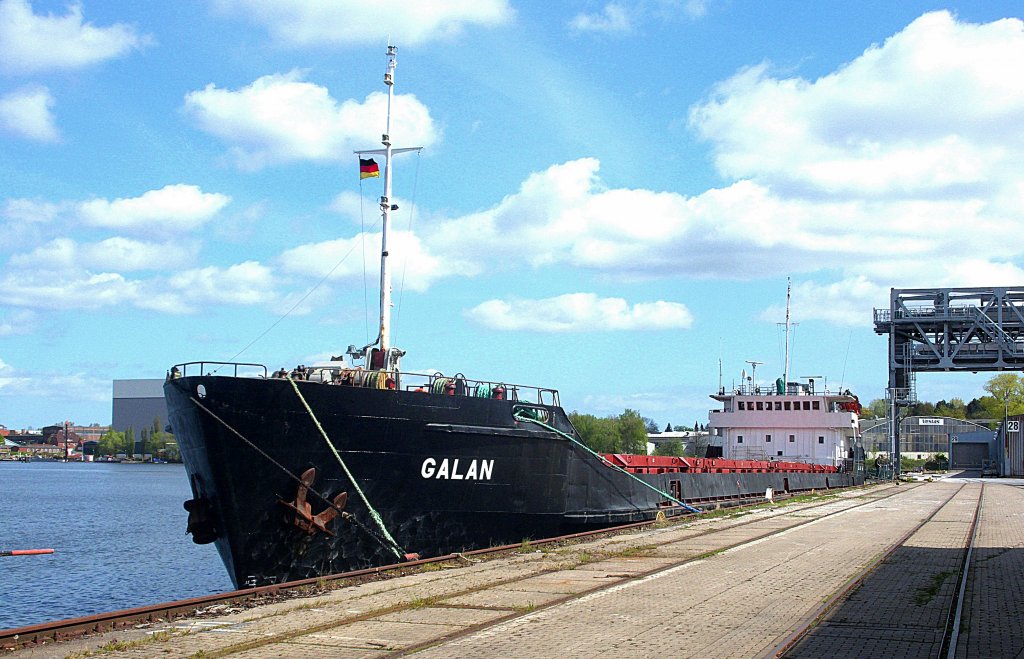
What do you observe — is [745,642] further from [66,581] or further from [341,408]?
[66,581]

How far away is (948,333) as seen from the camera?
63625 millimetres

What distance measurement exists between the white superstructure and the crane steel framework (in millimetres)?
20516

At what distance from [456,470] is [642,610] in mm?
6217

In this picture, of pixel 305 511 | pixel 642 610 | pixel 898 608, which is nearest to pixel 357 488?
pixel 305 511

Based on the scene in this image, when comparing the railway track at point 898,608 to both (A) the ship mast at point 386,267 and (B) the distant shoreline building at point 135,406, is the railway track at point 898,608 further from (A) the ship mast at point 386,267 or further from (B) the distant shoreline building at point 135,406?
(B) the distant shoreline building at point 135,406

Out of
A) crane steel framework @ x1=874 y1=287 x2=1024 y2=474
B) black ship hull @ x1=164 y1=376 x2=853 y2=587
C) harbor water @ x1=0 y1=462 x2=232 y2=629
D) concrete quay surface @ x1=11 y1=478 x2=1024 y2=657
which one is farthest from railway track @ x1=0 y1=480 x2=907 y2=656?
crane steel framework @ x1=874 y1=287 x2=1024 y2=474

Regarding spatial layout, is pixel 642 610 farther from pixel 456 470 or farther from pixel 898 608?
pixel 456 470

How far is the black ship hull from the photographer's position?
1477 centimetres

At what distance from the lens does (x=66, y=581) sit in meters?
25.5

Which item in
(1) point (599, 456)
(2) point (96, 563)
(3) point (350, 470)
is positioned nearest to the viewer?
(3) point (350, 470)

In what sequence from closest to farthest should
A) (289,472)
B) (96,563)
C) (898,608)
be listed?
1. (898,608)
2. (289,472)
3. (96,563)

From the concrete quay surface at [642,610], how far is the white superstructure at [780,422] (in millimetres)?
25300

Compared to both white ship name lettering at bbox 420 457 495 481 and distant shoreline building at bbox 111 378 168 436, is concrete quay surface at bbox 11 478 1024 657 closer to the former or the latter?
white ship name lettering at bbox 420 457 495 481

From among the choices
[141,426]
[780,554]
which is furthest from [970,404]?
[780,554]
